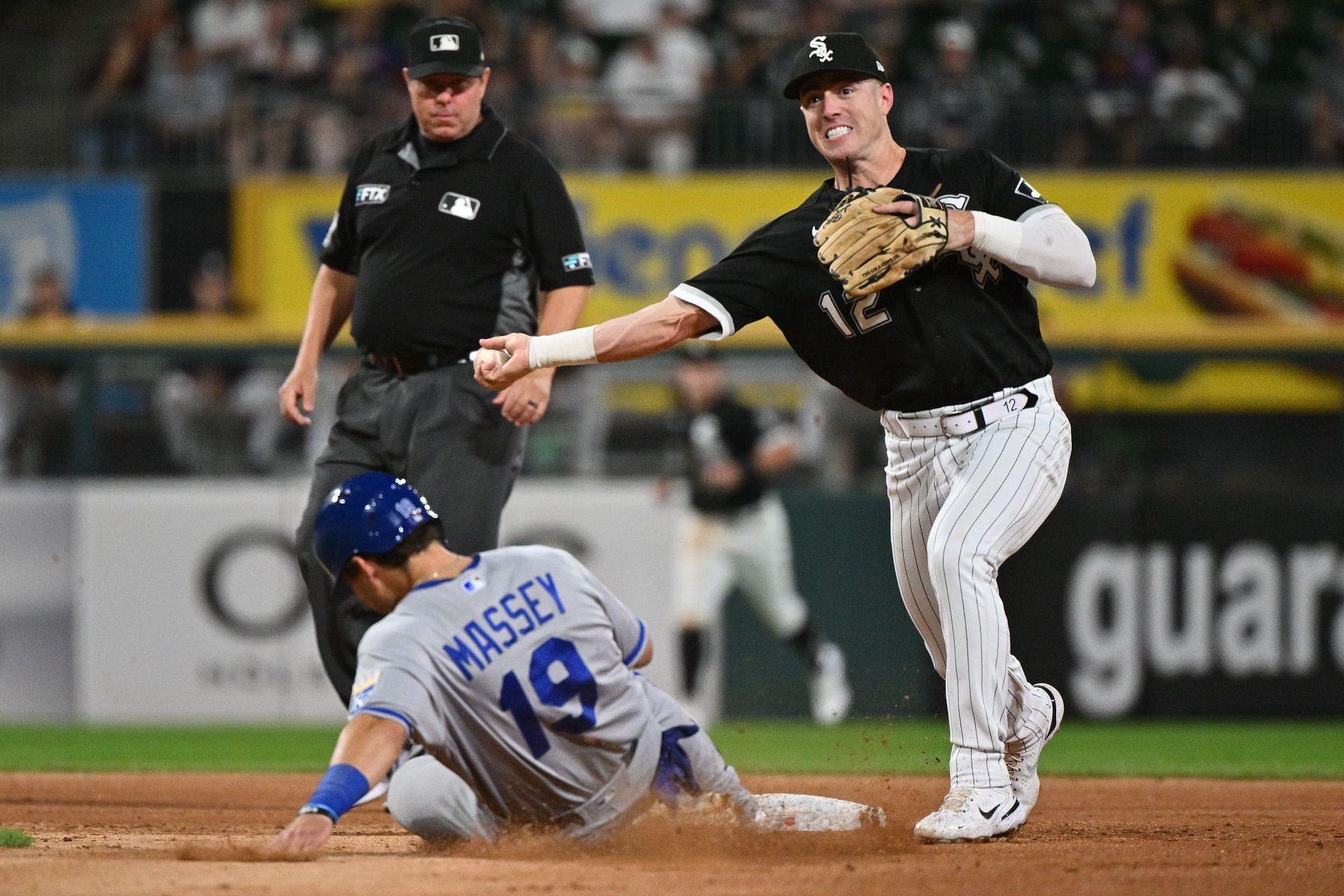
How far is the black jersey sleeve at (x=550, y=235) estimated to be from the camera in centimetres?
545

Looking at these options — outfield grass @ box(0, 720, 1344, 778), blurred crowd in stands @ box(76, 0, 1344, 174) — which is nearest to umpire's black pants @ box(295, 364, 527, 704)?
outfield grass @ box(0, 720, 1344, 778)

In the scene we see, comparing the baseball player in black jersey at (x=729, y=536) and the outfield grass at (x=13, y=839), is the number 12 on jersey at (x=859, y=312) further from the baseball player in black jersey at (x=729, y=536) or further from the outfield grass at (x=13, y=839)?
the baseball player in black jersey at (x=729, y=536)

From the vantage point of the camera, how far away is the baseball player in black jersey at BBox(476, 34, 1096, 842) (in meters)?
4.53

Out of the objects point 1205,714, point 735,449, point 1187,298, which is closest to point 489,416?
point 735,449

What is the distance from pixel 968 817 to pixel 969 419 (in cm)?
104

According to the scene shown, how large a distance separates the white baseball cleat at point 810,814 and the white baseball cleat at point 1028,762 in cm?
44

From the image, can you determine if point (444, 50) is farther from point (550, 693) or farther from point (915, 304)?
point (550, 693)

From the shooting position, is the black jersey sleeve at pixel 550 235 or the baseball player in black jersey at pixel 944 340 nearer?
the baseball player in black jersey at pixel 944 340

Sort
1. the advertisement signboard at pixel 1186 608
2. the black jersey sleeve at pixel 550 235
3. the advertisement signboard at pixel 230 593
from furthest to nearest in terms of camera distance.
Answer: the advertisement signboard at pixel 230 593 → the advertisement signboard at pixel 1186 608 → the black jersey sleeve at pixel 550 235

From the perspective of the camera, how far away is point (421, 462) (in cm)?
524

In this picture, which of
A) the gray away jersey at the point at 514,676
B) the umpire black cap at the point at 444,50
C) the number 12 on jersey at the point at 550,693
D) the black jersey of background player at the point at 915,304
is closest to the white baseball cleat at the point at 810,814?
the gray away jersey at the point at 514,676

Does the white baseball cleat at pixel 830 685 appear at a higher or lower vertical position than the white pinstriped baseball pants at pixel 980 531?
lower

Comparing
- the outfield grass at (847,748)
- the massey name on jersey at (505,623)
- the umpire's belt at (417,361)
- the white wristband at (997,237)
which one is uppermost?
the white wristband at (997,237)

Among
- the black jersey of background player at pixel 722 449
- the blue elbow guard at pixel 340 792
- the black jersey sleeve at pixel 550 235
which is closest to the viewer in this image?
the blue elbow guard at pixel 340 792
